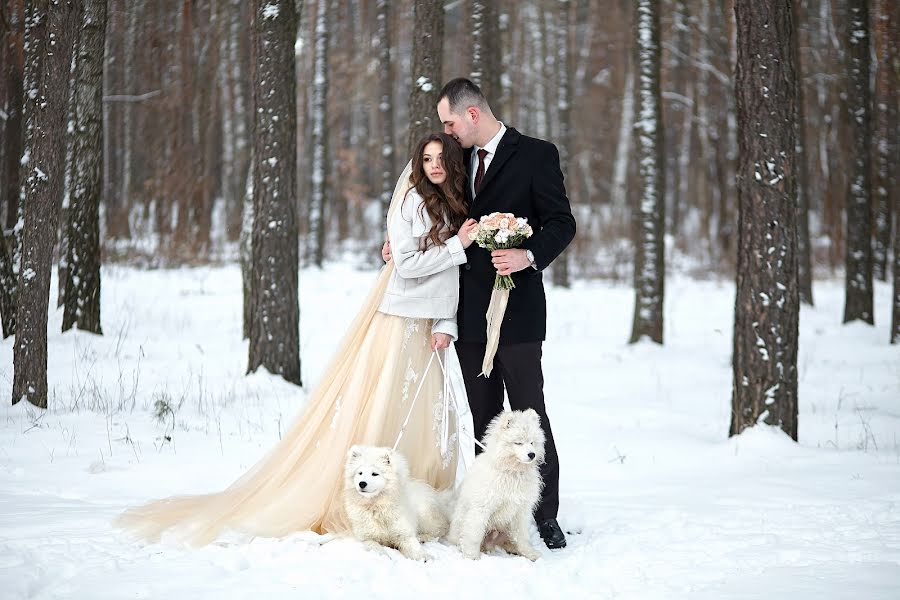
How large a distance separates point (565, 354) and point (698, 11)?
787 inches

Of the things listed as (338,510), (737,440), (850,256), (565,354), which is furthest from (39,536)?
(850,256)

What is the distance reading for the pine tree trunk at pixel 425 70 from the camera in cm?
873

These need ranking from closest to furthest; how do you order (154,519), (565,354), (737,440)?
1. (154,519)
2. (737,440)
3. (565,354)

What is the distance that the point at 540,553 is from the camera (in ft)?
14.0

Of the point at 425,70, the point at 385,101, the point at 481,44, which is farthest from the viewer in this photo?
the point at 385,101

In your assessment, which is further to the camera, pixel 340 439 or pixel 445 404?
pixel 445 404

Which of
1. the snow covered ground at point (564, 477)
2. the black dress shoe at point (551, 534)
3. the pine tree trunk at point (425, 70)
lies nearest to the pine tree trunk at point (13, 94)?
the snow covered ground at point (564, 477)

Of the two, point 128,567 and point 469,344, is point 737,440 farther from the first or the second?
point 128,567

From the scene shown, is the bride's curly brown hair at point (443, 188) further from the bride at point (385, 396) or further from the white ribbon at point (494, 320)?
the white ribbon at point (494, 320)

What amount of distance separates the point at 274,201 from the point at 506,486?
4965 mm

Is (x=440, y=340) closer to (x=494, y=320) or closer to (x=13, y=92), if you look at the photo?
(x=494, y=320)

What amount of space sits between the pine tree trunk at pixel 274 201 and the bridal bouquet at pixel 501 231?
14.0 ft

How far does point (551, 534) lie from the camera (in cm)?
451

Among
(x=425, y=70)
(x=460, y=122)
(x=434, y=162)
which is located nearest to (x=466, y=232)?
(x=434, y=162)
